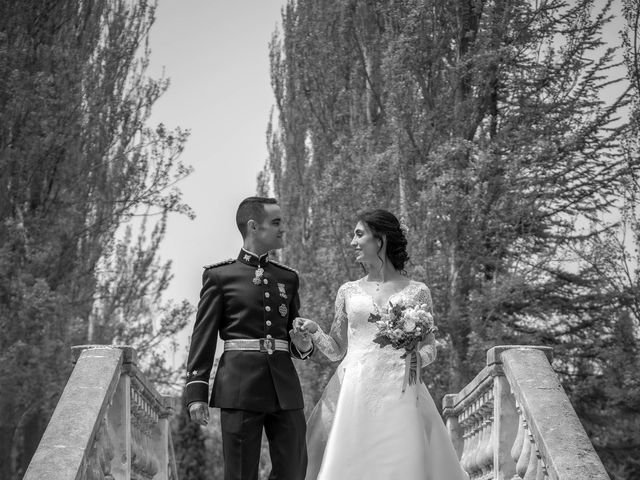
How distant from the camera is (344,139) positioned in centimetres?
1947

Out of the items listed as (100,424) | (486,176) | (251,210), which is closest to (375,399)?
(251,210)

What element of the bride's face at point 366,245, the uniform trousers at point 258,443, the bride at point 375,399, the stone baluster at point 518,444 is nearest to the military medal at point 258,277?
the bride at point 375,399

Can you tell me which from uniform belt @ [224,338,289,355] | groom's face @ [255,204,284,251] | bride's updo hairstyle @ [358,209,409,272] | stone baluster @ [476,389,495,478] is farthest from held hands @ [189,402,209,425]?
stone baluster @ [476,389,495,478]

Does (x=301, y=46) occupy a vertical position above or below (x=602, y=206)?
above

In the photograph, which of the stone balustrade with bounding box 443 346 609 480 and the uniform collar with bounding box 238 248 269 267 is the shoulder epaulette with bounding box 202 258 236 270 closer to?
the uniform collar with bounding box 238 248 269 267

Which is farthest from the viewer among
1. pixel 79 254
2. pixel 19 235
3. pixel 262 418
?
pixel 79 254

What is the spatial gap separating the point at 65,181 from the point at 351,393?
12.5 m

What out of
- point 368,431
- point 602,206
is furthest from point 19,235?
point 368,431

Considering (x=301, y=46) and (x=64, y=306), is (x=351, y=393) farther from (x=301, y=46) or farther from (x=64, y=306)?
(x=301, y=46)

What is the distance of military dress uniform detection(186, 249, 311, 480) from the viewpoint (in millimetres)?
6285

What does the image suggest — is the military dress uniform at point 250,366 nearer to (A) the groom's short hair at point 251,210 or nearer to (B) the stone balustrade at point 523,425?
(A) the groom's short hair at point 251,210

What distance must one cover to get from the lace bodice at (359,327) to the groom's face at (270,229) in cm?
98

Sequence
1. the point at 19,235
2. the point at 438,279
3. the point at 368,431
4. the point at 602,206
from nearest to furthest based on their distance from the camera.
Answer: the point at 368,431 < the point at 438,279 < the point at 19,235 < the point at 602,206

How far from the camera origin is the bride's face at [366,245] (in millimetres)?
7781
